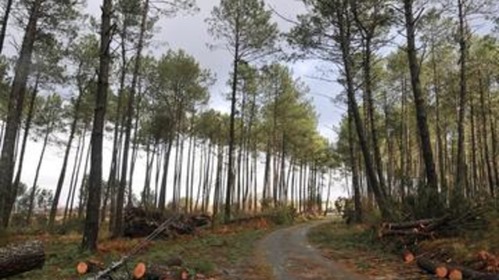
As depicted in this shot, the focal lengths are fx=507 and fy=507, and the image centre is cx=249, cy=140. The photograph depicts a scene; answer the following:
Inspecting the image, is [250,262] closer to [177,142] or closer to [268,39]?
[268,39]

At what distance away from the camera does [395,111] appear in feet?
113

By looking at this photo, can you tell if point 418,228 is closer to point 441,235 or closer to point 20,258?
point 441,235

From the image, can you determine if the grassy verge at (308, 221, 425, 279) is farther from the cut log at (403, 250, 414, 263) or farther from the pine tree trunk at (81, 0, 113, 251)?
the pine tree trunk at (81, 0, 113, 251)

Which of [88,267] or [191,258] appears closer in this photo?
[88,267]

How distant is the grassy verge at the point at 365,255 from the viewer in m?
9.43

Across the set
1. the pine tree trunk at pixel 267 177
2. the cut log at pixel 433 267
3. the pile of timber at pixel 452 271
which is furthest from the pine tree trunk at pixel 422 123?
the pine tree trunk at pixel 267 177

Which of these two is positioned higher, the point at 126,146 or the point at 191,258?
the point at 126,146

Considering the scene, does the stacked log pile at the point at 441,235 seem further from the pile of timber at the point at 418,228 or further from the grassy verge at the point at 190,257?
the grassy verge at the point at 190,257

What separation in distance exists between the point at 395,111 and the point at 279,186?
12794mm

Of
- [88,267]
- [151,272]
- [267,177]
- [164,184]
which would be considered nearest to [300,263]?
[151,272]

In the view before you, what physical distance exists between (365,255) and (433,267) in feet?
10.9

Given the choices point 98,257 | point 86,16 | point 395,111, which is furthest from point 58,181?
point 395,111

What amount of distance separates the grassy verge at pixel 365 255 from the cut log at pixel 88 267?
4.86m

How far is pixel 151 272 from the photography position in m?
8.09
